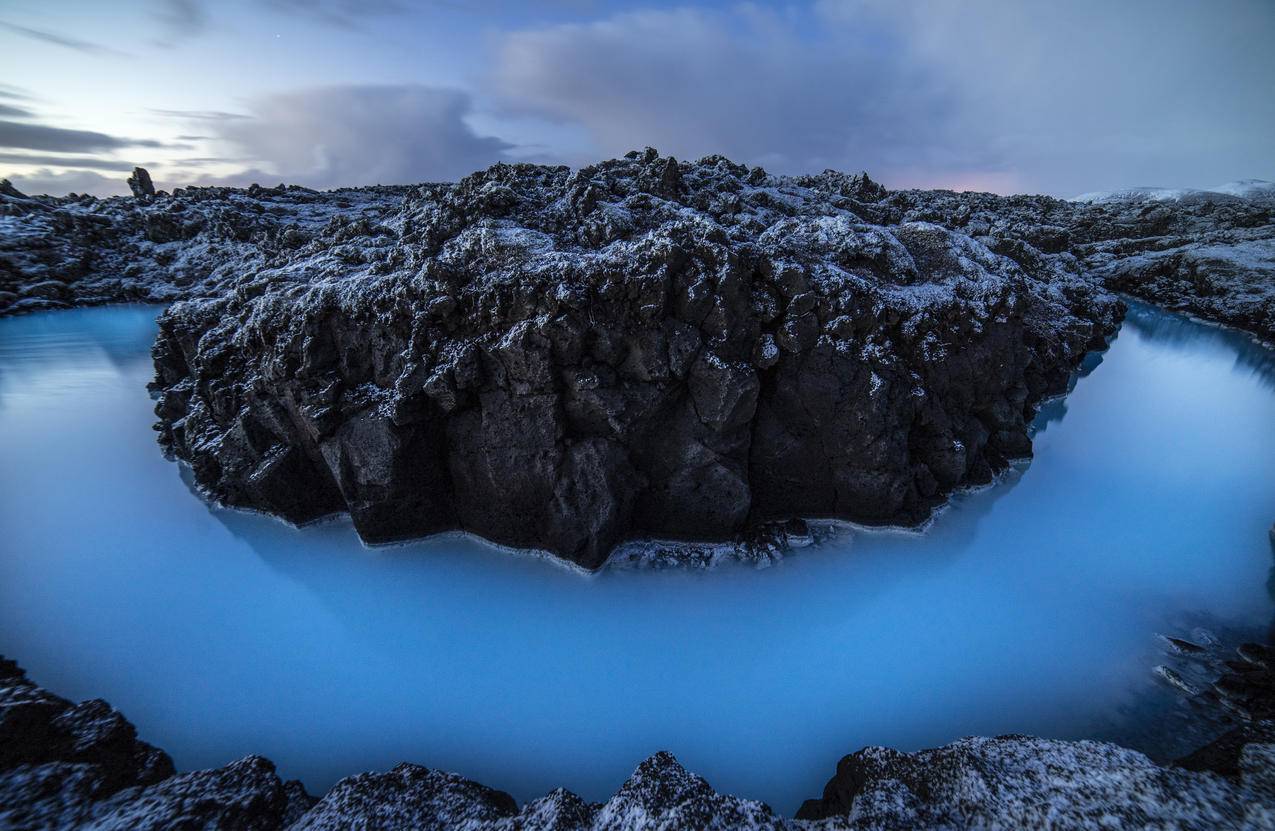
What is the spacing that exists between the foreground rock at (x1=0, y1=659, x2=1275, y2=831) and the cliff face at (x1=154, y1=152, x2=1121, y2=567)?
22.4 ft

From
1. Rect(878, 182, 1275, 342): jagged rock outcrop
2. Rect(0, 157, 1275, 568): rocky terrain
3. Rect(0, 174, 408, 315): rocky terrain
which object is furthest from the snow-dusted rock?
Rect(0, 174, 408, 315): rocky terrain

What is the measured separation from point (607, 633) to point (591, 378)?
6862mm

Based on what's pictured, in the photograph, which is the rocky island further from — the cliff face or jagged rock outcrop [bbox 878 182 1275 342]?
jagged rock outcrop [bbox 878 182 1275 342]

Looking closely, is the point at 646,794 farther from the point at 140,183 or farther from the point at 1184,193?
the point at 1184,193

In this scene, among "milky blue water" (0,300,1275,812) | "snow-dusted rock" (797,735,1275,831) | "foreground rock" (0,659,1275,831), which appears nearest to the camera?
"snow-dusted rock" (797,735,1275,831)

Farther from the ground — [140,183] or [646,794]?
[140,183]

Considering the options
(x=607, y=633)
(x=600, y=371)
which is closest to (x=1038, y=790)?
(x=607, y=633)

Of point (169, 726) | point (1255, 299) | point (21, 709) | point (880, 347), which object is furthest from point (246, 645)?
point (1255, 299)

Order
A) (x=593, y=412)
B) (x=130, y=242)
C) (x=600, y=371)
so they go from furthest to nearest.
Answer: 1. (x=130, y=242)
2. (x=593, y=412)
3. (x=600, y=371)

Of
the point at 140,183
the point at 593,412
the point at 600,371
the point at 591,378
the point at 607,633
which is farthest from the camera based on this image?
the point at 140,183

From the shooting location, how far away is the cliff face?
14.3 m

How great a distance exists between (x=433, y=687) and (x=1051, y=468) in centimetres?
2530

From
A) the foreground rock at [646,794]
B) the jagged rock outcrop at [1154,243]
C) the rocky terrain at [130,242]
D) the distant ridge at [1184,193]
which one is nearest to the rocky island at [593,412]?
the foreground rock at [646,794]

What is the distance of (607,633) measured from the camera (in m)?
12.6
